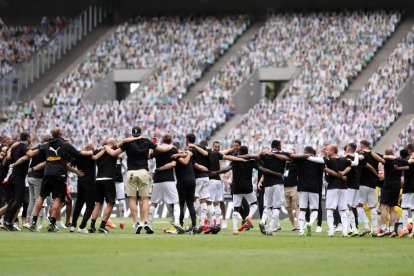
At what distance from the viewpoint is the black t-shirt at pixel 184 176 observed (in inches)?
1049

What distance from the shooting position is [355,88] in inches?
2207

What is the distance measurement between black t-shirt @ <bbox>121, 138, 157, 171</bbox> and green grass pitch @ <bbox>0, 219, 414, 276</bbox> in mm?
1579

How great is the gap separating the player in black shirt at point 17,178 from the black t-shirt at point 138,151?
2.84 m

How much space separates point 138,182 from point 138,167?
327mm

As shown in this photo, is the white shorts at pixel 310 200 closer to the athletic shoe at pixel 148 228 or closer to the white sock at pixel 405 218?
the white sock at pixel 405 218

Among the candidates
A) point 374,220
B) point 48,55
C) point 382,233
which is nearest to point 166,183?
point 374,220

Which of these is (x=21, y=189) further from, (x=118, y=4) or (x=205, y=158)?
(x=118, y=4)

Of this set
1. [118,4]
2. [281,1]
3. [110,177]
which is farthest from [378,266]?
[118,4]

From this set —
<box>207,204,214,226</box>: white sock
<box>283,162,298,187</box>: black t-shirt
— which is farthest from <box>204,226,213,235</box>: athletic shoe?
<box>283,162,298,187</box>: black t-shirt

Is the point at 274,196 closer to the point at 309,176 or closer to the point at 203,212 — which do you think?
the point at 309,176

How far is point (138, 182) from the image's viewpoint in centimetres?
2612

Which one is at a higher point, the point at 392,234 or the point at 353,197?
the point at 353,197

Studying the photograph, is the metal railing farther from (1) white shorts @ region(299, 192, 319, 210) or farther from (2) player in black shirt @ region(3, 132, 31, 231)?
(1) white shorts @ region(299, 192, 319, 210)

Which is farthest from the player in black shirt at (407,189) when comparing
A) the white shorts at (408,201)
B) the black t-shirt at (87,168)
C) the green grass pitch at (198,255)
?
the black t-shirt at (87,168)
